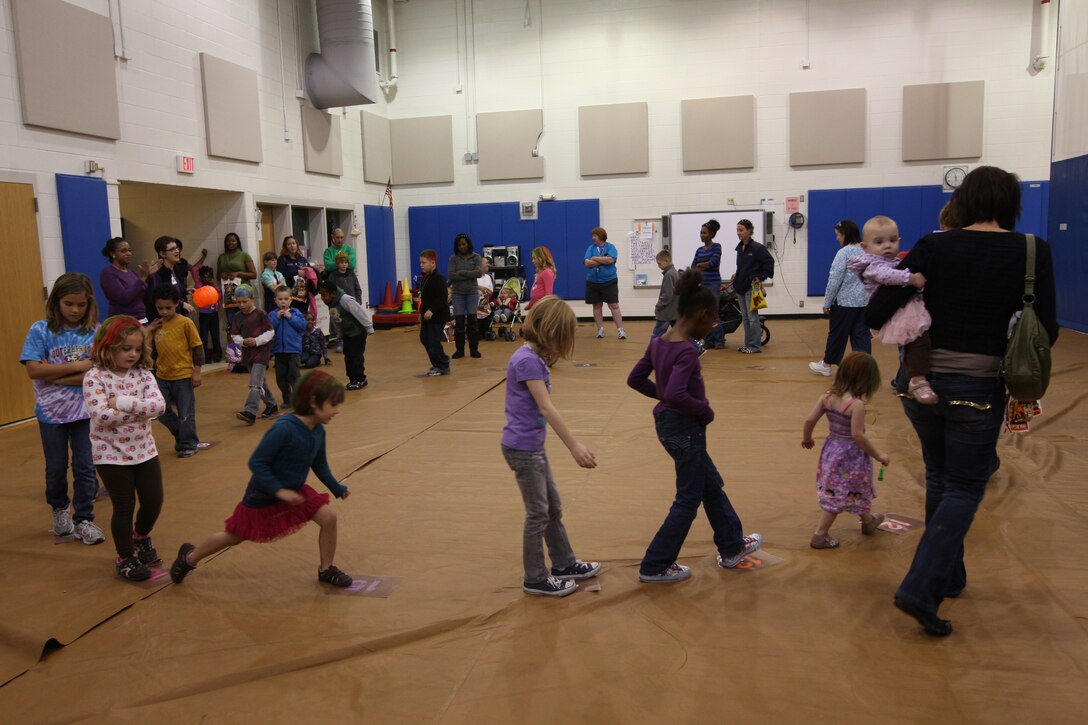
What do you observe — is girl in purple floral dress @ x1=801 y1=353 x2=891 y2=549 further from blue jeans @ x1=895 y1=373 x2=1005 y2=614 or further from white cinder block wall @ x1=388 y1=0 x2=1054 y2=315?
white cinder block wall @ x1=388 y1=0 x2=1054 y2=315

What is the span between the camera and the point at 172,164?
31.6 ft

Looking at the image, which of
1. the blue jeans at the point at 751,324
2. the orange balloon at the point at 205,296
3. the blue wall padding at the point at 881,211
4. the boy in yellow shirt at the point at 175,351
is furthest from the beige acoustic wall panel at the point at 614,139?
the boy in yellow shirt at the point at 175,351

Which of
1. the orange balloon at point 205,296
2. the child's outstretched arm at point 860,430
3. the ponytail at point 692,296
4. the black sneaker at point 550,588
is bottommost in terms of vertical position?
the black sneaker at point 550,588

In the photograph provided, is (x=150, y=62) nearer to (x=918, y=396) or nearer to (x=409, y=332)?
(x=409, y=332)

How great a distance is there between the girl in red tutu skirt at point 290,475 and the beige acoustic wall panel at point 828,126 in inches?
493

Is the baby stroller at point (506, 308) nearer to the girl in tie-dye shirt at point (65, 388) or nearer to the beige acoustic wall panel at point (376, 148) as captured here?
the beige acoustic wall panel at point (376, 148)

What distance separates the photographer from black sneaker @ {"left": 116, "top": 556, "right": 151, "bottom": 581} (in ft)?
12.0

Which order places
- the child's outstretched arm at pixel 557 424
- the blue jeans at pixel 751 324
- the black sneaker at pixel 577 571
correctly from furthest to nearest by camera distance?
the blue jeans at pixel 751 324, the black sneaker at pixel 577 571, the child's outstretched arm at pixel 557 424

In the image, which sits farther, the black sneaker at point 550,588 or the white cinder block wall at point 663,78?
the white cinder block wall at point 663,78

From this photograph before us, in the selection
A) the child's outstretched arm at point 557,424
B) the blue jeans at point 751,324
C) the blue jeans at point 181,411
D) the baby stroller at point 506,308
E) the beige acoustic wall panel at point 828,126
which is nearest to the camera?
the child's outstretched arm at point 557,424

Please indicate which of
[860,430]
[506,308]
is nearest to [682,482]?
[860,430]

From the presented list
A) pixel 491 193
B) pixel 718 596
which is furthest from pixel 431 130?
pixel 718 596

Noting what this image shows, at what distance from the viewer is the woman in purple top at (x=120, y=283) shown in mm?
7363

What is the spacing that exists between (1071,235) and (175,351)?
1159cm
